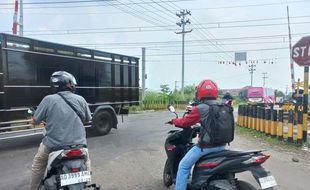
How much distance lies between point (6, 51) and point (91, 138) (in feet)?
12.7

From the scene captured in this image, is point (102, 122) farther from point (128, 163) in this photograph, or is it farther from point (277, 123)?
point (277, 123)

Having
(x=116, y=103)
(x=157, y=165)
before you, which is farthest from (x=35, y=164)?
(x=116, y=103)

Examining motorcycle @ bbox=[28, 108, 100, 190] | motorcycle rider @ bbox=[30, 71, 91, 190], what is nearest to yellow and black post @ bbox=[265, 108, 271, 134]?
motorcycle rider @ bbox=[30, 71, 91, 190]

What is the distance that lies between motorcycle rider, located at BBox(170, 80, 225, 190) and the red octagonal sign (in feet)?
19.9

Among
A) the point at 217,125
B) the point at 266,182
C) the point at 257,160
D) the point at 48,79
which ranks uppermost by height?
the point at 48,79

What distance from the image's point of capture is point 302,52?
9742 millimetres

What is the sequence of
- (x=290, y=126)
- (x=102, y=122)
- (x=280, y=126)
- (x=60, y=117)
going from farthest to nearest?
(x=102, y=122) → (x=280, y=126) → (x=290, y=126) → (x=60, y=117)

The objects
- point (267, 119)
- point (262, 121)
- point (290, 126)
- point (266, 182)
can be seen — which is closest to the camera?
point (266, 182)

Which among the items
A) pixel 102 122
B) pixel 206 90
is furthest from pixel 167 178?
pixel 102 122

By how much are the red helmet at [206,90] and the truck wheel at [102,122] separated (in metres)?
7.24

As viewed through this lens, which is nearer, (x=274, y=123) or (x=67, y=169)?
(x=67, y=169)

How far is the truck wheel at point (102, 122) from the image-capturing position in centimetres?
1154

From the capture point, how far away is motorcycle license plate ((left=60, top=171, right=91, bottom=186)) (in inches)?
155

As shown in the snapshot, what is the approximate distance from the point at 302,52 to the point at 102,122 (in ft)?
21.7
